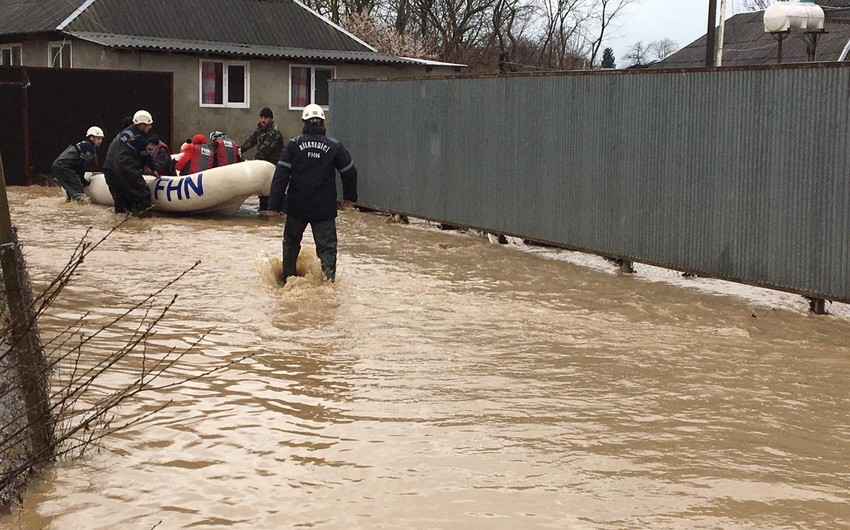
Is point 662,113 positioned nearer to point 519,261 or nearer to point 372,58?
point 519,261

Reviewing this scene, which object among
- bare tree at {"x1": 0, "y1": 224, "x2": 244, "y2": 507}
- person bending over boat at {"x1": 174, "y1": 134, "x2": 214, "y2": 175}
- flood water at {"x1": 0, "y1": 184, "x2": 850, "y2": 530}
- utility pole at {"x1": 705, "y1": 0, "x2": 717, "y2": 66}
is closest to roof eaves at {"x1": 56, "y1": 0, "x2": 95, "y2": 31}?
person bending over boat at {"x1": 174, "y1": 134, "x2": 214, "y2": 175}

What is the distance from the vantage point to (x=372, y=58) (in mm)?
31750

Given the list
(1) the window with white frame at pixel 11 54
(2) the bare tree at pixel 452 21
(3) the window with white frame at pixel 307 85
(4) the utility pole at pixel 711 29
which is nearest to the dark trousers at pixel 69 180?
(3) the window with white frame at pixel 307 85

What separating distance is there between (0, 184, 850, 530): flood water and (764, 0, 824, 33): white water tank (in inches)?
262

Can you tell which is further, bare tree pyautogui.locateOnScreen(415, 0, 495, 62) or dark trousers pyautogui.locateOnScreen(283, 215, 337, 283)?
bare tree pyautogui.locateOnScreen(415, 0, 495, 62)

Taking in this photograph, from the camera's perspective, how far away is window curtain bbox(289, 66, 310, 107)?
30891mm

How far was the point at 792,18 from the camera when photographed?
17844mm

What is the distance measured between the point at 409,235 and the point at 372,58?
15.7m

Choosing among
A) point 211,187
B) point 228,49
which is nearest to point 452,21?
point 228,49

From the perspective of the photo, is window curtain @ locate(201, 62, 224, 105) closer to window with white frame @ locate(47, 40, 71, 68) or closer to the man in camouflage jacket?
window with white frame @ locate(47, 40, 71, 68)

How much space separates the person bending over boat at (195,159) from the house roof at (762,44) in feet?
68.9

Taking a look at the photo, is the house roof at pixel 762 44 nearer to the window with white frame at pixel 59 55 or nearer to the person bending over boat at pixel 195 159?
the window with white frame at pixel 59 55

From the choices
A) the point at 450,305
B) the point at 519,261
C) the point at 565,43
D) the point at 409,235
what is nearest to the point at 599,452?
the point at 450,305

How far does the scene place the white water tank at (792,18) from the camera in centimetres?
1777
